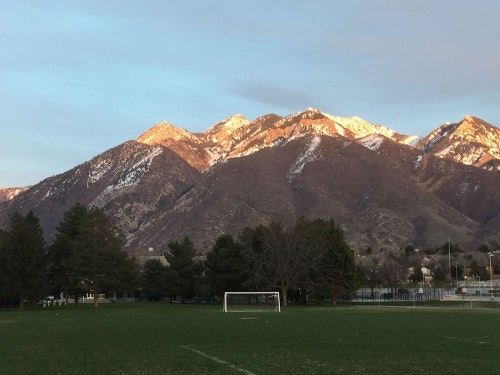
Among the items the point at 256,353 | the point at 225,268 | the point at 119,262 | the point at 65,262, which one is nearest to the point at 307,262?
the point at 225,268

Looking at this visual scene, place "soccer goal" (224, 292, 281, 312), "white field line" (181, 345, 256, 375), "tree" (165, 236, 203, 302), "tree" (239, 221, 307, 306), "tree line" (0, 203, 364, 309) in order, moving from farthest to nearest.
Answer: "tree" (165, 236, 203, 302) < "tree" (239, 221, 307, 306) < "tree line" (0, 203, 364, 309) < "soccer goal" (224, 292, 281, 312) < "white field line" (181, 345, 256, 375)

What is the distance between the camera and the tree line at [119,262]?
9225cm

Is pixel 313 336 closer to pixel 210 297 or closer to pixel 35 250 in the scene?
pixel 35 250

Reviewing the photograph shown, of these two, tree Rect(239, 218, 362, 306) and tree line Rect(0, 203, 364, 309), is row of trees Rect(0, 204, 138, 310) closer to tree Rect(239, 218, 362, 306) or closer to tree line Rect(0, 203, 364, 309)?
Answer: tree line Rect(0, 203, 364, 309)

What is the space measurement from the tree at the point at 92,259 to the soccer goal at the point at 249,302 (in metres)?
24.6

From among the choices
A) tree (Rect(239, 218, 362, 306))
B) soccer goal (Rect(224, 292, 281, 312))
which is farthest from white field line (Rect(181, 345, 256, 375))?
tree (Rect(239, 218, 362, 306))

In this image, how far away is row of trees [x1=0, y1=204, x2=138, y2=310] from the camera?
300ft

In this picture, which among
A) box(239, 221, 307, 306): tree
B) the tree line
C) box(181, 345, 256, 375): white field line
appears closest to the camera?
box(181, 345, 256, 375): white field line

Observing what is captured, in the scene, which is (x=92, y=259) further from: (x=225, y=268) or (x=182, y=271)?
(x=182, y=271)

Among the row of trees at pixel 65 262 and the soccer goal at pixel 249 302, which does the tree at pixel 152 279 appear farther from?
the soccer goal at pixel 249 302

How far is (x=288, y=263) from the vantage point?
3829 inches

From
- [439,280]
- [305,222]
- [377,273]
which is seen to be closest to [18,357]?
[305,222]

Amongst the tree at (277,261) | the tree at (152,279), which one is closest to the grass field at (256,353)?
the tree at (277,261)

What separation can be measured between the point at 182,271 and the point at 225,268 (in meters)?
13.4
